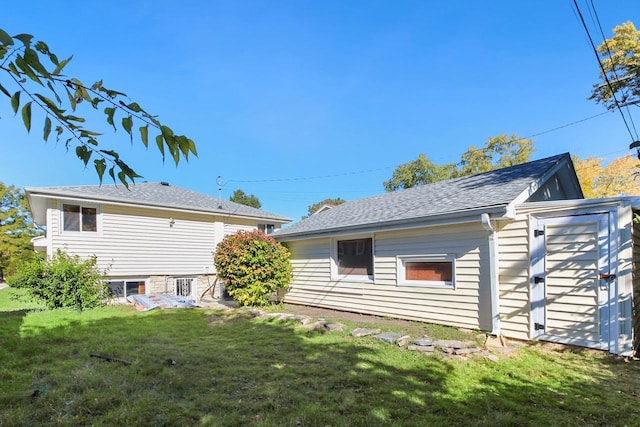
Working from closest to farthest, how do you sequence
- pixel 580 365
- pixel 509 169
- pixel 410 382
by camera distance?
pixel 410 382, pixel 580 365, pixel 509 169

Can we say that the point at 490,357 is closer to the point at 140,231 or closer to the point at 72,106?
the point at 72,106

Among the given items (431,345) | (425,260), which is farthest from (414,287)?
(431,345)

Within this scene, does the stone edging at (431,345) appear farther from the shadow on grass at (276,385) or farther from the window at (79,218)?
the window at (79,218)

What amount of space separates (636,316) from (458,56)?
9.67m

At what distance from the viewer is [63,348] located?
4.97 meters

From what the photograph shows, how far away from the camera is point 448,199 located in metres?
8.07

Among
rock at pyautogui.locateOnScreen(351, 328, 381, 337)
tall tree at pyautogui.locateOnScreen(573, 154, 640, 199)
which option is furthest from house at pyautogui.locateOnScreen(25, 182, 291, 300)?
tall tree at pyautogui.locateOnScreen(573, 154, 640, 199)

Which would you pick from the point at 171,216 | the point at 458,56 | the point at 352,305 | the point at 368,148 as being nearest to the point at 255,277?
the point at 352,305

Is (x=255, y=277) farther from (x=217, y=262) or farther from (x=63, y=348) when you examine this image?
(x=63, y=348)

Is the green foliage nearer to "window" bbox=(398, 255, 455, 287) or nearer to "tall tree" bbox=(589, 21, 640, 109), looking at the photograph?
"window" bbox=(398, 255, 455, 287)

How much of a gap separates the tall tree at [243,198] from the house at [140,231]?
30.7 m

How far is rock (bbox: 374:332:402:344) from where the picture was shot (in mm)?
5630

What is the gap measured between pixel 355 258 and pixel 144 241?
8662 mm

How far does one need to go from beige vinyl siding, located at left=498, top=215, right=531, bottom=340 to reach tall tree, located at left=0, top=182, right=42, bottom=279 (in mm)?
30437
